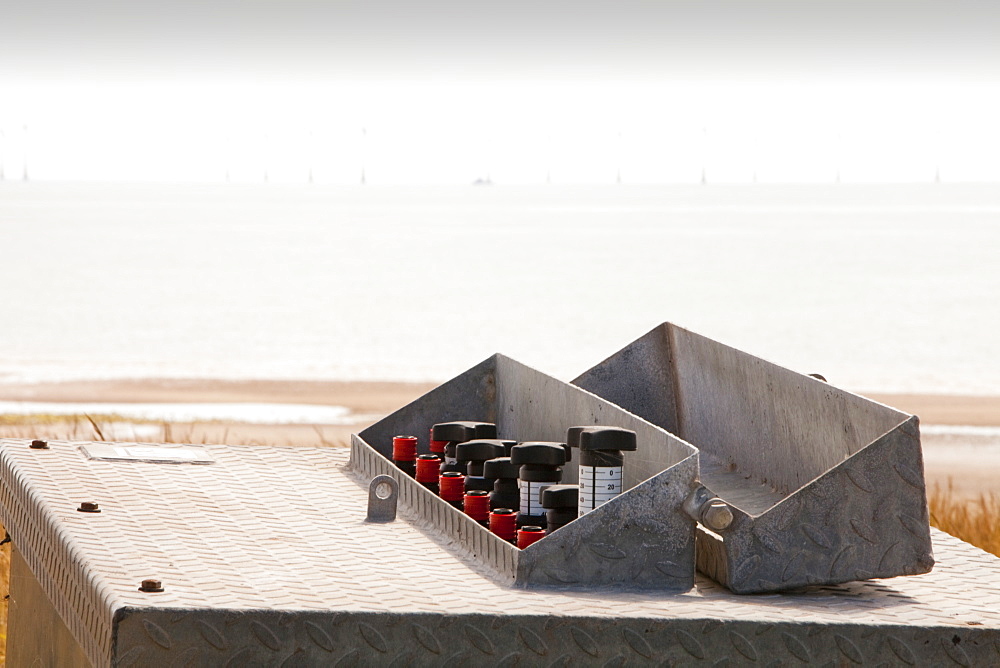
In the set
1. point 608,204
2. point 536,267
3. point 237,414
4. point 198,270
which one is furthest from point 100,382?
point 608,204

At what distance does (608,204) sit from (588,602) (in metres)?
124

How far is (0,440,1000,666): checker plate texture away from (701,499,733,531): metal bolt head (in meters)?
A: 0.12

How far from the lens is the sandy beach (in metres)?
10.1

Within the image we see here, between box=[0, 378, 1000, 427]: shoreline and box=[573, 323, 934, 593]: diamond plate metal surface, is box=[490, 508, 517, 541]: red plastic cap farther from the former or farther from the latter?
box=[0, 378, 1000, 427]: shoreline

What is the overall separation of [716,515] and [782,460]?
3.13ft

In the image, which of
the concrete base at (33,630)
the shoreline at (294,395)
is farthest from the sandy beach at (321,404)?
the concrete base at (33,630)

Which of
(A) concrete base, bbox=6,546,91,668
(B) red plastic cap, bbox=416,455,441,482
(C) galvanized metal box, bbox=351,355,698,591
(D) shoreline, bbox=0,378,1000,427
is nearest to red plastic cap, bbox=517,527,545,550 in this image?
(C) galvanized metal box, bbox=351,355,698,591

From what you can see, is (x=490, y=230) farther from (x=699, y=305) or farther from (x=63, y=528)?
(x=63, y=528)

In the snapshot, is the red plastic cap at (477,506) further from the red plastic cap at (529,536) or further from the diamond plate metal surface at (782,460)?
the diamond plate metal surface at (782,460)

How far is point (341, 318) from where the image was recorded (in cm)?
2619

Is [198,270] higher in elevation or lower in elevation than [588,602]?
lower

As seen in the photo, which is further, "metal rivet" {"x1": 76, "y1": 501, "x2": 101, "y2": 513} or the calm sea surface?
the calm sea surface

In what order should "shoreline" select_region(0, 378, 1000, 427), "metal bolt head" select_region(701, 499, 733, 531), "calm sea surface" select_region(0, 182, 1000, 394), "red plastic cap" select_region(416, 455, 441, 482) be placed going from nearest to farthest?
"metal bolt head" select_region(701, 499, 733, 531) < "red plastic cap" select_region(416, 455, 441, 482) < "shoreline" select_region(0, 378, 1000, 427) < "calm sea surface" select_region(0, 182, 1000, 394)

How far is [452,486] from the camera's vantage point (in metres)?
2.60
